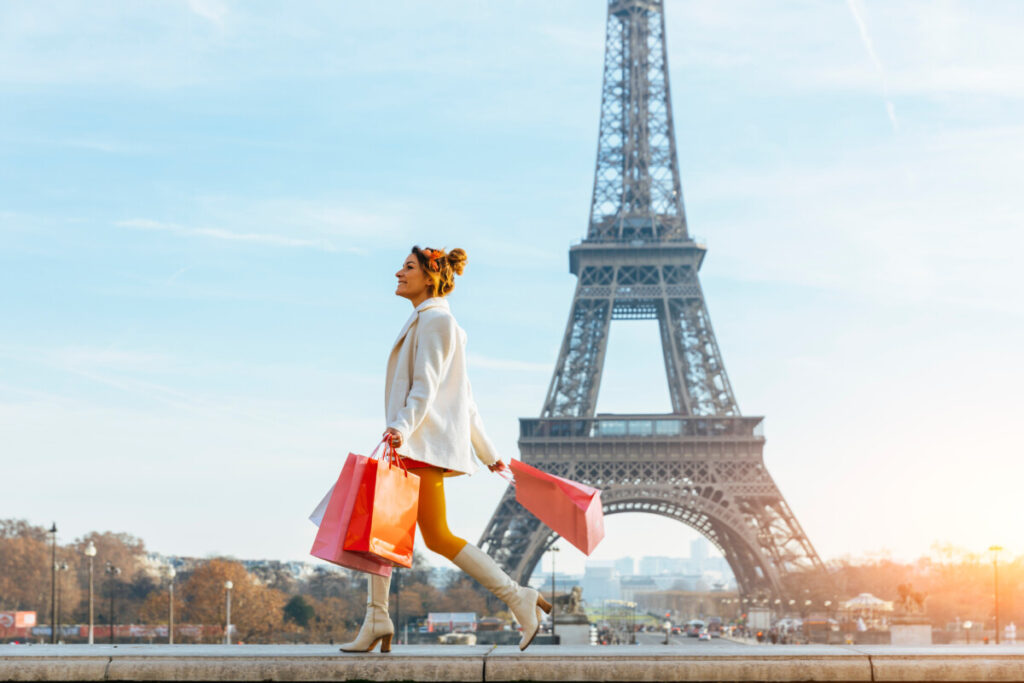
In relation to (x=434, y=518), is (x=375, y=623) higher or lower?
lower

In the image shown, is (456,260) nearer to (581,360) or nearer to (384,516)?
(384,516)

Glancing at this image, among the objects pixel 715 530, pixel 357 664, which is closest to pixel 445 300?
pixel 357 664

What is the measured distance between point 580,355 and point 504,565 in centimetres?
1251

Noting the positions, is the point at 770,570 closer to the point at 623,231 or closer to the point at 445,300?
the point at 623,231

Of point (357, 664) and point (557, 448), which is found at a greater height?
point (557, 448)

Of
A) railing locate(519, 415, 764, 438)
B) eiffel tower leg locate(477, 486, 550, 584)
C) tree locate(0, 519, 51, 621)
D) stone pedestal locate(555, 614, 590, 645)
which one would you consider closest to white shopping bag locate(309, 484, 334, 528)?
stone pedestal locate(555, 614, 590, 645)

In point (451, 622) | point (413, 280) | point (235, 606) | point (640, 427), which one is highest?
point (640, 427)

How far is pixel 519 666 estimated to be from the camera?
6.68 metres

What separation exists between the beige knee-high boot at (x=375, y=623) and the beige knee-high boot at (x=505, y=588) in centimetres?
53

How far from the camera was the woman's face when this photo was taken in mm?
8234

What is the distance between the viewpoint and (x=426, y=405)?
7.47m

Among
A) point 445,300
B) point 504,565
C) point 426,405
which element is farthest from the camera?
point 504,565

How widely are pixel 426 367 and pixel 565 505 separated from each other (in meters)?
1.48

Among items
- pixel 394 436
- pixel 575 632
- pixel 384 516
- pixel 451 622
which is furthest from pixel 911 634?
pixel 451 622
